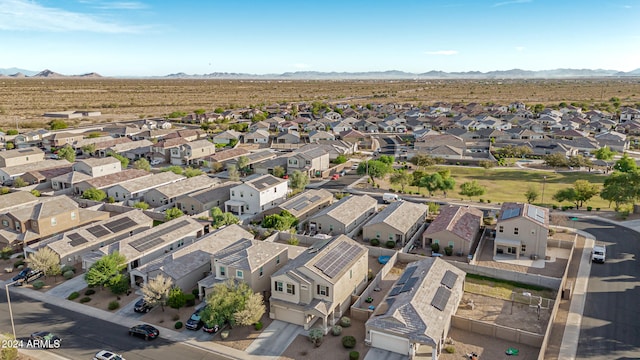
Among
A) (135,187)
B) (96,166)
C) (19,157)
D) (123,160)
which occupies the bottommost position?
(135,187)

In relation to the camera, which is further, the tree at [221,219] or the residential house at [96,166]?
the residential house at [96,166]

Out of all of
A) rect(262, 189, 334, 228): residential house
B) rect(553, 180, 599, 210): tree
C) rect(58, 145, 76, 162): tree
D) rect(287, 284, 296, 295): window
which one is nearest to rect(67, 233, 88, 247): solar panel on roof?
rect(262, 189, 334, 228): residential house

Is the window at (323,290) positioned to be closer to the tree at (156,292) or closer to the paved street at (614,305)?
the tree at (156,292)

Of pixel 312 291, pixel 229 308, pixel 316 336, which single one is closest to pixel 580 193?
pixel 312 291

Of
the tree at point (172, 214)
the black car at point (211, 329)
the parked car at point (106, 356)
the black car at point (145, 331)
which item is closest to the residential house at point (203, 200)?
the tree at point (172, 214)

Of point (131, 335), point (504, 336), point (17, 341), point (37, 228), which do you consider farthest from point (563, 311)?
point (37, 228)

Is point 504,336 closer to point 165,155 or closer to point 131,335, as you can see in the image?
point 131,335

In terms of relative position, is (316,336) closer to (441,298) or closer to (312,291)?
(312,291)

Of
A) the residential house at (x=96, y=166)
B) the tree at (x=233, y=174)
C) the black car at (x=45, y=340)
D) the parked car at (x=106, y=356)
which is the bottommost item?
the black car at (x=45, y=340)
